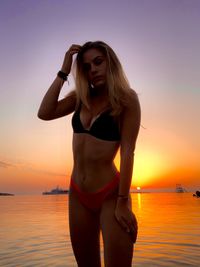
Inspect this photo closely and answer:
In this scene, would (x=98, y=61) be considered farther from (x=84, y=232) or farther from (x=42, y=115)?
(x=84, y=232)

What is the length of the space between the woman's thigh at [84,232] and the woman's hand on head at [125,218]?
1.12 feet

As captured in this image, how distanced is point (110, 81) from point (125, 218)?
1271mm

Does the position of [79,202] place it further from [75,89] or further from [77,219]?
[75,89]

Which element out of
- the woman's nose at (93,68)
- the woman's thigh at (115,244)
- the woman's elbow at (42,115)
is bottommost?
the woman's thigh at (115,244)

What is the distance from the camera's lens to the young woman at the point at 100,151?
10.2ft

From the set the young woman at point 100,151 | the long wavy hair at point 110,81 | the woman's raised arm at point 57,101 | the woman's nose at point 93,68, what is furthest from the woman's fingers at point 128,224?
the woman's nose at point 93,68

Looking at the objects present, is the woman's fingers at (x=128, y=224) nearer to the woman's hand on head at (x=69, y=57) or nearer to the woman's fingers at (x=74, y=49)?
the woman's hand on head at (x=69, y=57)

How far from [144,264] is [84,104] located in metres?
6.31

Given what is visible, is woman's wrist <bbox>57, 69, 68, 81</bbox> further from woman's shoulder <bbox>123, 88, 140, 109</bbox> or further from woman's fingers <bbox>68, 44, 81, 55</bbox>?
woman's shoulder <bbox>123, 88, 140, 109</bbox>

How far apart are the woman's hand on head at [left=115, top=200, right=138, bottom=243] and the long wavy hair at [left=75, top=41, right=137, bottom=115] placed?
853 millimetres

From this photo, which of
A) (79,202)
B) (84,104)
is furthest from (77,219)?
(84,104)

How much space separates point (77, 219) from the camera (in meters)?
3.40

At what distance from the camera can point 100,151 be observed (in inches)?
126

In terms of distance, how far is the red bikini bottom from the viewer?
10.5 ft
